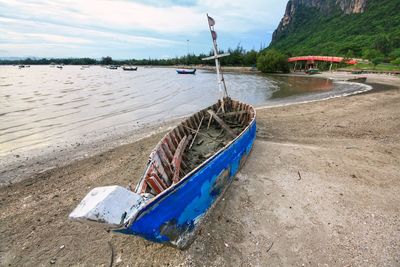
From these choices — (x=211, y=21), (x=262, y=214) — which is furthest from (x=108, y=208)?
(x=211, y=21)

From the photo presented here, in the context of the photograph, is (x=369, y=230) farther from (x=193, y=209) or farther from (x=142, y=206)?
(x=142, y=206)

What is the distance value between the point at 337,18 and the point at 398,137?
158805 mm

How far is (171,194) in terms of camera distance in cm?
412

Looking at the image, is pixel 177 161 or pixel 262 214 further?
pixel 177 161

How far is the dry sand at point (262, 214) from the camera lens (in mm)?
4801

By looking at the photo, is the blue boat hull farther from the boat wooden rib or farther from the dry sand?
the dry sand

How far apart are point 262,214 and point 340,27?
14883cm

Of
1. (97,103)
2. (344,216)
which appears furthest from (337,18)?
(344,216)

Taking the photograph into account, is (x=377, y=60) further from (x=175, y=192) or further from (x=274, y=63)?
(x=175, y=192)

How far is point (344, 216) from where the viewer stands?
19.1 feet

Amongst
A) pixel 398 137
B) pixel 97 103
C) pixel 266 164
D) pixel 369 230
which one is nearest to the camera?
pixel 369 230

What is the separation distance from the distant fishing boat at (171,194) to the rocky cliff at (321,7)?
6141 inches

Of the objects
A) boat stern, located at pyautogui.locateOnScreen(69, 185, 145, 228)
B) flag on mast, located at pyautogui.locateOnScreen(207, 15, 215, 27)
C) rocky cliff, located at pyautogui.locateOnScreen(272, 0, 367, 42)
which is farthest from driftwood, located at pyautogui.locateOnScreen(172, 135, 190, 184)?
rocky cliff, located at pyautogui.locateOnScreen(272, 0, 367, 42)

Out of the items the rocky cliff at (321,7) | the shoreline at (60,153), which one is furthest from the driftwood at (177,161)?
the rocky cliff at (321,7)
